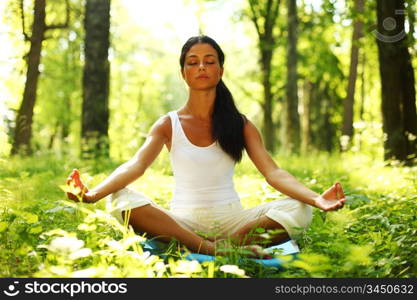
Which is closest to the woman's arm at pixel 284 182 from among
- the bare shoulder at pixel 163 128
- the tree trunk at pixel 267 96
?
the bare shoulder at pixel 163 128

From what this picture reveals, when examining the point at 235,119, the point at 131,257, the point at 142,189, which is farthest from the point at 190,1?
the point at 131,257

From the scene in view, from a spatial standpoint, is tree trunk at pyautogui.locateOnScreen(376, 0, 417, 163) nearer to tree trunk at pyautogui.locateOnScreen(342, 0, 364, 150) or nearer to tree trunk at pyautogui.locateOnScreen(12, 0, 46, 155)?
tree trunk at pyautogui.locateOnScreen(342, 0, 364, 150)

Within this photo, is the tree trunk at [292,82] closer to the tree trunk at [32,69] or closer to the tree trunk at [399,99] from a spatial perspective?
the tree trunk at [399,99]

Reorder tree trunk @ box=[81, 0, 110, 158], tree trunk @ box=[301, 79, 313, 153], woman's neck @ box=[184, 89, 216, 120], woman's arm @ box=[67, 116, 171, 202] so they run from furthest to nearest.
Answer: tree trunk @ box=[301, 79, 313, 153], tree trunk @ box=[81, 0, 110, 158], woman's neck @ box=[184, 89, 216, 120], woman's arm @ box=[67, 116, 171, 202]

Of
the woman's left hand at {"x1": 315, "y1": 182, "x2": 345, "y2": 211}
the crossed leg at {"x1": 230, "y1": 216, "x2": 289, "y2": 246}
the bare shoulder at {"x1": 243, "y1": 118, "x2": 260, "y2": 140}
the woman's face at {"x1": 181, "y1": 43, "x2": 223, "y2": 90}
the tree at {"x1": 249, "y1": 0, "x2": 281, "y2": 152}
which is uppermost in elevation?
the tree at {"x1": 249, "y1": 0, "x2": 281, "y2": 152}

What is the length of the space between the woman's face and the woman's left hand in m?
1.38

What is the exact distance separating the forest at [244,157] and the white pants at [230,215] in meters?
0.20

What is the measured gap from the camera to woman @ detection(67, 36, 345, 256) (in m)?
3.71

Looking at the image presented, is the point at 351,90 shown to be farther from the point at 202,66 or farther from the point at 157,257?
the point at 157,257

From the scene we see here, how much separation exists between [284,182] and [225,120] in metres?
0.75

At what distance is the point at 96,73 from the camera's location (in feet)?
34.0

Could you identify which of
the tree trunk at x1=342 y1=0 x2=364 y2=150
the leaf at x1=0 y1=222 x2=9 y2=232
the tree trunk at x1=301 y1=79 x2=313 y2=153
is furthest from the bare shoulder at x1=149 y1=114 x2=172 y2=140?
the tree trunk at x1=301 y1=79 x2=313 y2=153

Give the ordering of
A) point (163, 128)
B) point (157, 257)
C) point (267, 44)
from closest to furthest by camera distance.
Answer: point (157, 257)
point (163, 128)
point (267, 44)

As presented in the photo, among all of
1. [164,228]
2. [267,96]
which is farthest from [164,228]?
[267,96]
